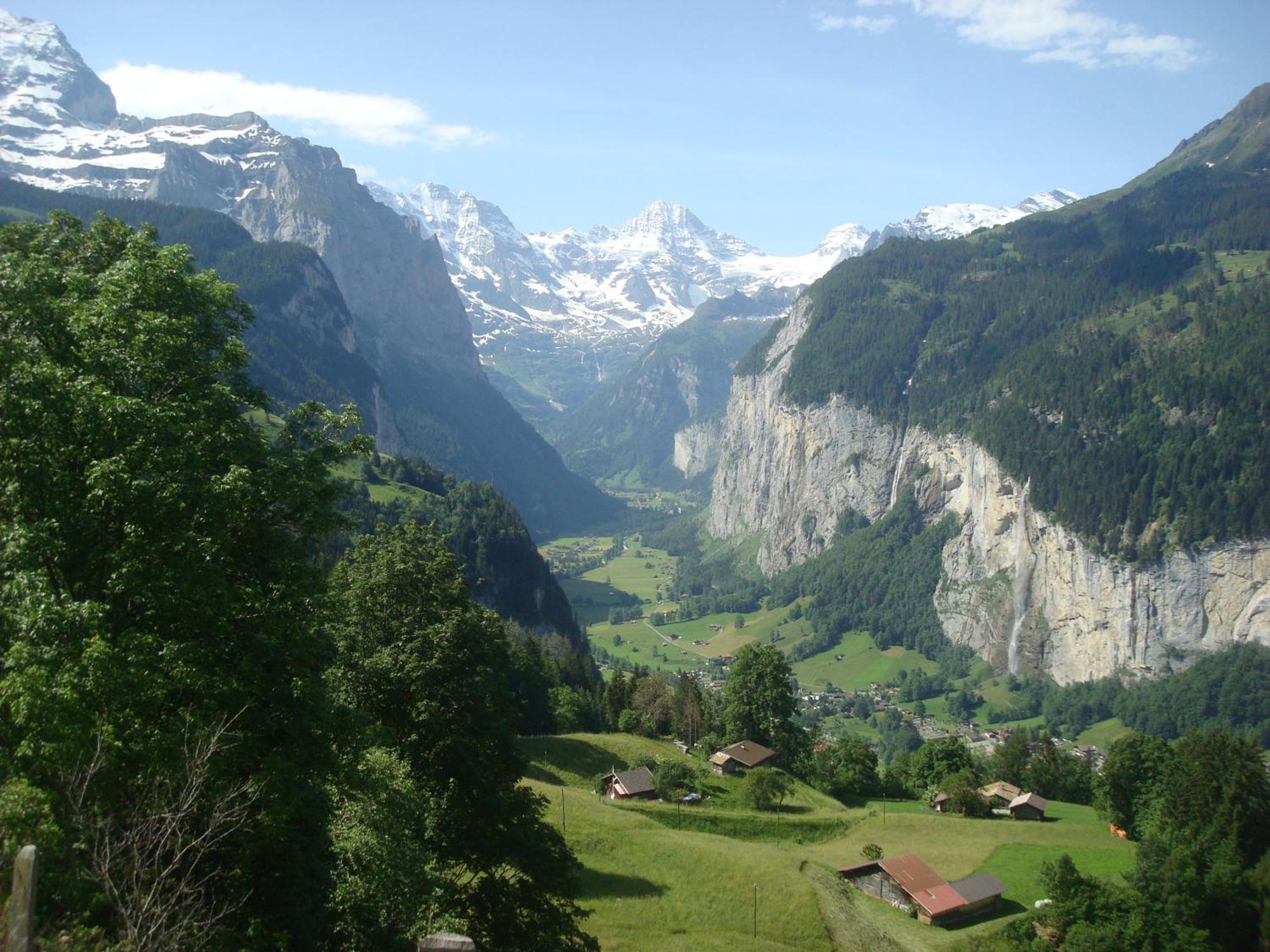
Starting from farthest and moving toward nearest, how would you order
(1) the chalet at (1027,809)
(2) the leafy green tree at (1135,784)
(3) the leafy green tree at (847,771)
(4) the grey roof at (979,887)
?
(3) the leafy green tree at (847,771)
(1) the chalet at (1027,809)
(2) the leafy green tree at (1135,784)
(4) the grey roof at (979,887)

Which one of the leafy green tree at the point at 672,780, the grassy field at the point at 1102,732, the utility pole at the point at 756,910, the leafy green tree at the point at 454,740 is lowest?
the grassy field at the point at 1102,732

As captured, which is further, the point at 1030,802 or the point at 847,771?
the point at 847,771

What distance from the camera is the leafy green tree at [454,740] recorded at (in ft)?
75.4

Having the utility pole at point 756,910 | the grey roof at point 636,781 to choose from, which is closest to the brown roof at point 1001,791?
the grey roof at point 636,781

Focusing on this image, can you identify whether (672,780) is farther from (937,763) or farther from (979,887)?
(937,763)

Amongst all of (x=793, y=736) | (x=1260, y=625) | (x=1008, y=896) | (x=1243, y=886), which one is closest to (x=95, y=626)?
(x=1008, y=896)

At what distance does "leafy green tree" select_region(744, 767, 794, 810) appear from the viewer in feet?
204

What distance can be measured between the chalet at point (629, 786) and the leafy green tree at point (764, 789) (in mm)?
7381

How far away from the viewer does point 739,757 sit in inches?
2945

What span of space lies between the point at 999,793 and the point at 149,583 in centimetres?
8558

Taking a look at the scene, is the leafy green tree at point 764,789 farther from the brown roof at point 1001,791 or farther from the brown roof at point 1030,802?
the brown roof at point 1001,791

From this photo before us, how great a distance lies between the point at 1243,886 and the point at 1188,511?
5460 inches

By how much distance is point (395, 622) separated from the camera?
80.8ft

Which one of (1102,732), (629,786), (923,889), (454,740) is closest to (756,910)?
(923,889)
